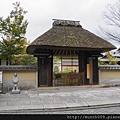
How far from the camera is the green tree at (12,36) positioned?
1716 cm

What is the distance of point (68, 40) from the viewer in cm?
1301

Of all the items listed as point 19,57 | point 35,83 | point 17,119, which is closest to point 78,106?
point 17,119

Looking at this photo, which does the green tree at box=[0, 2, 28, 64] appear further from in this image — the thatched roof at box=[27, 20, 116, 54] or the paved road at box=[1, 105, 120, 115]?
the paved road at box=[1, 105, 120, 115]

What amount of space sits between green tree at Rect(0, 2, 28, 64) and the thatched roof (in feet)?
13.6

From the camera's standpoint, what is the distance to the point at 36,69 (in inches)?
493

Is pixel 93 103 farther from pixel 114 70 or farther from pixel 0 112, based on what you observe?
pixel 114 70

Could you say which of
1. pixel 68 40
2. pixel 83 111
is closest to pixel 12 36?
pixel 68 40

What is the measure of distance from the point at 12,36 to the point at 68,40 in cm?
700

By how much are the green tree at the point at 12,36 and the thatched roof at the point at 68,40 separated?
414 centimetres

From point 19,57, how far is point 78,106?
48.0ft

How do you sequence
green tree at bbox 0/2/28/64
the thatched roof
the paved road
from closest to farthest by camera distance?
the paved road < the thatched roof < green tree at bbox 0/2/28/64

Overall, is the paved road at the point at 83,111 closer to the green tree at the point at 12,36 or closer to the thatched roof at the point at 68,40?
the thatched roof at the point at 68,40

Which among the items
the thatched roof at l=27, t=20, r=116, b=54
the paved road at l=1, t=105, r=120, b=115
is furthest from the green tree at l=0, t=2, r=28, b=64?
the paved road at l=1, t=105, r=120, b=115

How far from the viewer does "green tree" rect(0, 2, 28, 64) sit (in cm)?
1716
